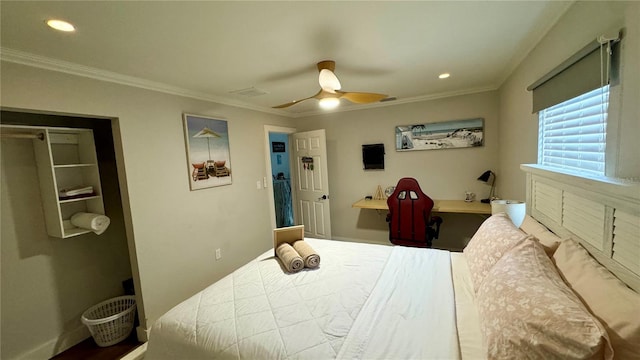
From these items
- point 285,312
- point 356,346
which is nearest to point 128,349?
point 285,312

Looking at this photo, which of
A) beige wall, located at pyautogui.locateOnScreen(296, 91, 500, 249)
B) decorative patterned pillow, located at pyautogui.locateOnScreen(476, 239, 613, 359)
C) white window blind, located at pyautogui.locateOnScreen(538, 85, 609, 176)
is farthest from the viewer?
beige wall, located at pyautogui.locateOnScreen(296, 91, 500, 249)

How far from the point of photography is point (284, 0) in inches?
49.1

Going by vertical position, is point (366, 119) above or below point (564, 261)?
above

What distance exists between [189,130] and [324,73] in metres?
1.64

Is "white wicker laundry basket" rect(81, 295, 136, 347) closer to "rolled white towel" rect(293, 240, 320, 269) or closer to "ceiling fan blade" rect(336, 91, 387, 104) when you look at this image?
"rolled white towel" rect(293, 240, 320, 269)

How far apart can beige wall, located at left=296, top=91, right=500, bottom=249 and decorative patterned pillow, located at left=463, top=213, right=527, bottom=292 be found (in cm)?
188

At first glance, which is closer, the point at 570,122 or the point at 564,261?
the point at 564,261

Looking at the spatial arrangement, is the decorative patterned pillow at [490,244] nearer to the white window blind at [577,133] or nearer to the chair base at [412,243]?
the white window blind at [577,133]

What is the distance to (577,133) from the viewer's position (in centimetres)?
144

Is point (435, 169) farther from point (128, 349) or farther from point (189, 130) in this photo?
point (128, 349)

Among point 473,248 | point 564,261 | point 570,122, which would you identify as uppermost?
point 570,122

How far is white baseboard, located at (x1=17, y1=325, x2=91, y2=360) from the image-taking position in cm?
205

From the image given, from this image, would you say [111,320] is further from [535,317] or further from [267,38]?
[535,317]

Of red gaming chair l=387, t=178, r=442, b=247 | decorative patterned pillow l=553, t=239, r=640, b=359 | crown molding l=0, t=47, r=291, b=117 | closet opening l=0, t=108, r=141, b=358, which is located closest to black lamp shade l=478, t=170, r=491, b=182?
red gaming chair l=387, t=178, r=442, b=247
